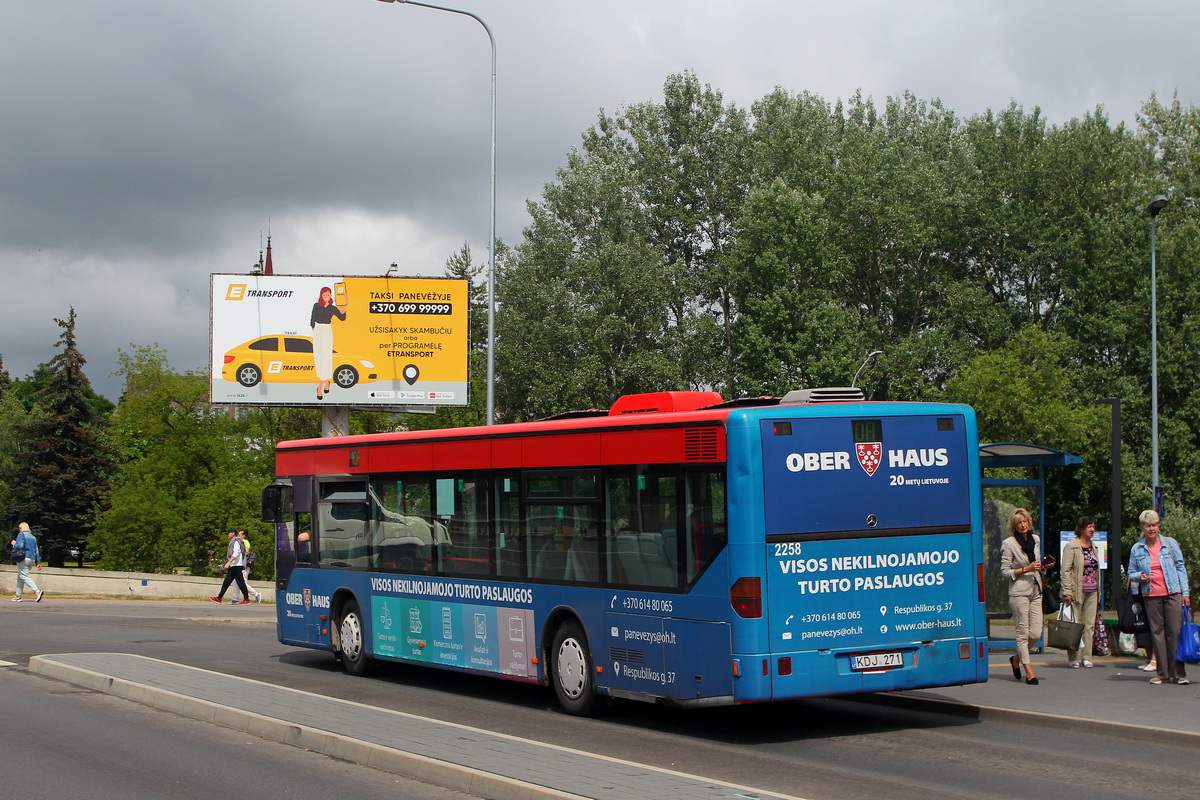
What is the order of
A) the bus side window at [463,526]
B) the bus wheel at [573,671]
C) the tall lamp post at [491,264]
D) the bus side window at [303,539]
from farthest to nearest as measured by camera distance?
the tall lamp post at [491,264], the bus side window at [303,539], the bus side window at [463,526], the bus wheel at [573,671]

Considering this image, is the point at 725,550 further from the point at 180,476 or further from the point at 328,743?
the point at 180,476

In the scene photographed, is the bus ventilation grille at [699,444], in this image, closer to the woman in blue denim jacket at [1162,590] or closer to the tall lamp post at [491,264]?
the woman in blue denim jacket at [1162,590]

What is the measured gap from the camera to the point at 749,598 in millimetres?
9398

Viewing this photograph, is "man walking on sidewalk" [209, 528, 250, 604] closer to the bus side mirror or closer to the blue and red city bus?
the bus side mirror

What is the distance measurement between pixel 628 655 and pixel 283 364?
27833 millimetres

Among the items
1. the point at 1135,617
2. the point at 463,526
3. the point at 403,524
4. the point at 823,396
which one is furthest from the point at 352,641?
the point at 1135,617

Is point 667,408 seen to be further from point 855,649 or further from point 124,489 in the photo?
point 124,489

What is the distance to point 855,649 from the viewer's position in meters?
9.77

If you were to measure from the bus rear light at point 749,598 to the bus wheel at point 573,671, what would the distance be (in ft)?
6.74

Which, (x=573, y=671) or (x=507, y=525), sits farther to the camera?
(x=507, y=525)

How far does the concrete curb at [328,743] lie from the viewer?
7.34 m

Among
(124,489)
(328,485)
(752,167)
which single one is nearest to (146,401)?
(124,489)

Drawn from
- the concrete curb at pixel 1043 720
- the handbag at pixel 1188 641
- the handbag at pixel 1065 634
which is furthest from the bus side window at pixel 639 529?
the handbag at pixel 1188 641

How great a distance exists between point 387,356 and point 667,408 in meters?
26.4
